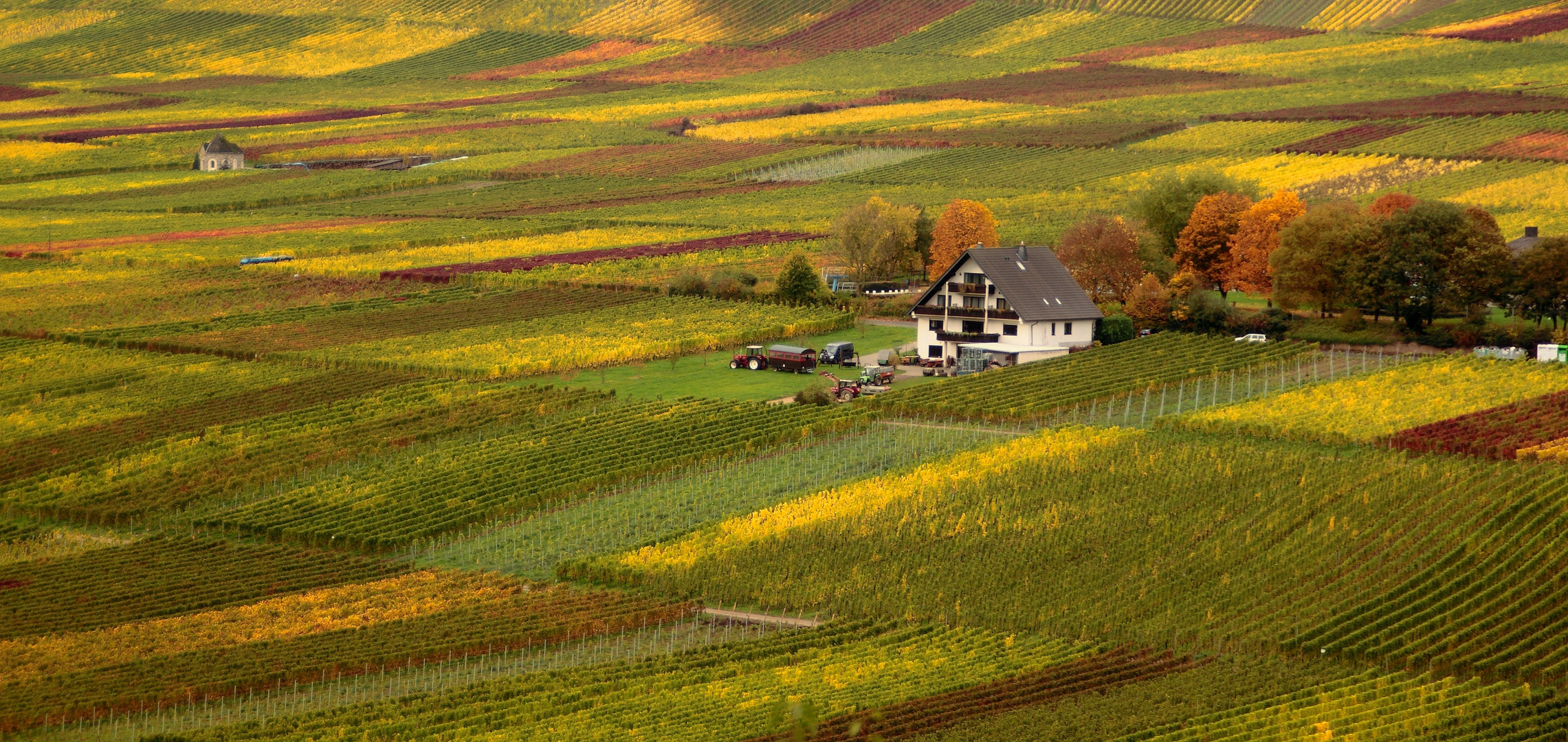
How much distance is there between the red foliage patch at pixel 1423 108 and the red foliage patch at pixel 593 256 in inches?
2324

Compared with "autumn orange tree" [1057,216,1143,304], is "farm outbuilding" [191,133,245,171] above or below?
above

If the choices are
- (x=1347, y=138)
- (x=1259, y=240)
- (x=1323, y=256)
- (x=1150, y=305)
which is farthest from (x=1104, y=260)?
(x=1347, y=138)

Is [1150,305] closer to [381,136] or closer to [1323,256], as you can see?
[1323,256]

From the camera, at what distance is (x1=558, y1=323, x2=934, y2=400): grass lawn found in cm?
7506

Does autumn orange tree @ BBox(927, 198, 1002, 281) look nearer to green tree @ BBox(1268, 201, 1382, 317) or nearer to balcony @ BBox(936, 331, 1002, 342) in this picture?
balcony @ BBox(936, 331, 1002, 342)

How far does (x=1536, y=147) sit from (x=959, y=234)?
2245 inches

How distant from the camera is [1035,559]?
51.7m

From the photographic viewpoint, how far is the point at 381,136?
180375 mm

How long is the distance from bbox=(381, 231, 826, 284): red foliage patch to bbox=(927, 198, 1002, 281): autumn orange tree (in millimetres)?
15983

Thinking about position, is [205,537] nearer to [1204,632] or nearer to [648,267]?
[1204,632]

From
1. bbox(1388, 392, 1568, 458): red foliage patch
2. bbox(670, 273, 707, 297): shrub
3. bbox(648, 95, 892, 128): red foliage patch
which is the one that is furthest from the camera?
bbox(648, 95, 892, 128): red foliage patch

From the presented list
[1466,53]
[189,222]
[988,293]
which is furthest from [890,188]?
[1466,53]

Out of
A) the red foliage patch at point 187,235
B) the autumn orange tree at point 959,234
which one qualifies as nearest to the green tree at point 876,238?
the autumn orange tree at point 959,234

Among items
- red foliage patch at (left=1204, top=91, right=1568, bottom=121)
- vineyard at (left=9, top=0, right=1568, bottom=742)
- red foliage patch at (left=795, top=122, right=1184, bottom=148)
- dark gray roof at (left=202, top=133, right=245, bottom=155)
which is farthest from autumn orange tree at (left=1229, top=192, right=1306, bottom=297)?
dark gray roof at (left=202, top=133, right=245, bottom=155)
